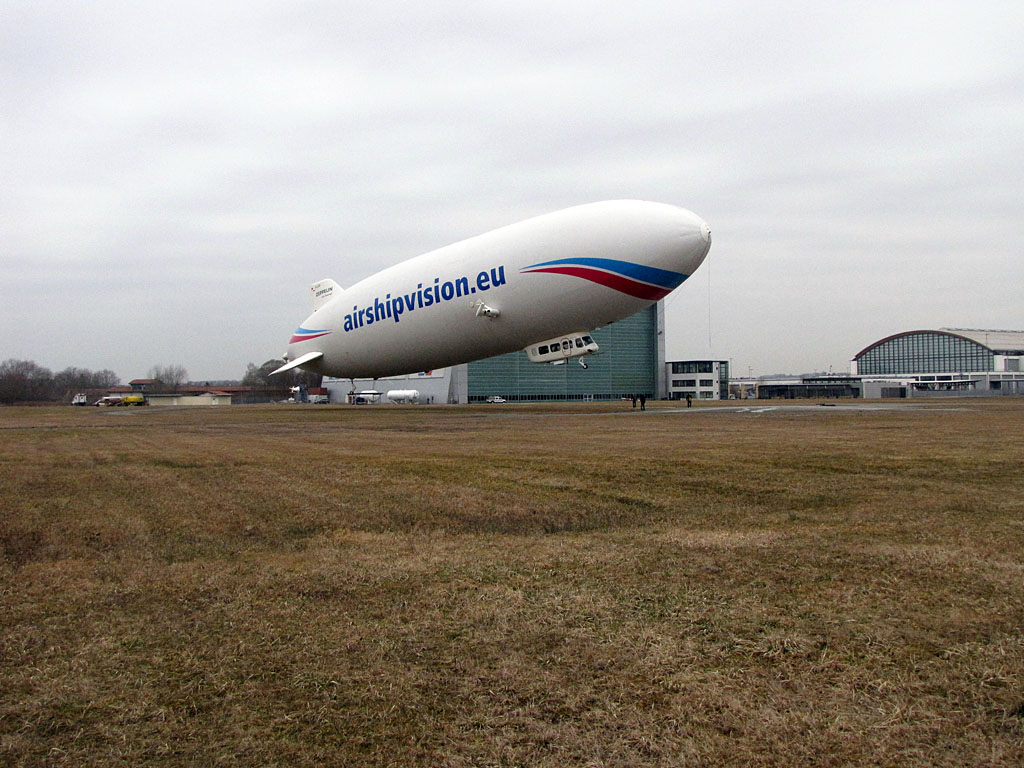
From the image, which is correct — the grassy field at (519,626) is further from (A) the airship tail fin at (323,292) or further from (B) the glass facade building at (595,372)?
(B) the glass facade building at (595,372)

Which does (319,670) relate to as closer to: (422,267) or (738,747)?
(738,747)

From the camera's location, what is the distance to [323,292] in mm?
43125

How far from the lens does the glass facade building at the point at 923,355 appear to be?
143m

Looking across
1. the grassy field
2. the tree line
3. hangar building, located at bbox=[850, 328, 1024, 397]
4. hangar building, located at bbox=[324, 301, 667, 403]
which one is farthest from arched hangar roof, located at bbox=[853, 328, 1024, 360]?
the grassy field

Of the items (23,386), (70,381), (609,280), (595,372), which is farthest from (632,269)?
(70,381)

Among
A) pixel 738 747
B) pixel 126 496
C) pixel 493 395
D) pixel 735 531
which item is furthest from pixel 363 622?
pixel 493 395

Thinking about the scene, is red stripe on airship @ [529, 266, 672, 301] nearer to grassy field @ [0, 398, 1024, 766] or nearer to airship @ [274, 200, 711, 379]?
airship @ [274, 200, 711, 379]

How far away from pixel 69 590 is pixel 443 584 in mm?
2900

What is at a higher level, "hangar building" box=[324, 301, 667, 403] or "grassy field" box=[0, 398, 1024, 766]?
"hangar building" box=[324, 301, 667, 403]

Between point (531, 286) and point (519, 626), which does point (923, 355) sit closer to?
point (531, 286)

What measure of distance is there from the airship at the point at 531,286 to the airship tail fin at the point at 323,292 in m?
5.73

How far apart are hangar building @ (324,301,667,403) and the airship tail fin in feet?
176

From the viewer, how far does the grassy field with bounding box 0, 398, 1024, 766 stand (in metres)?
3.16

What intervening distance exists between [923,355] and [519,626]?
566 ft
